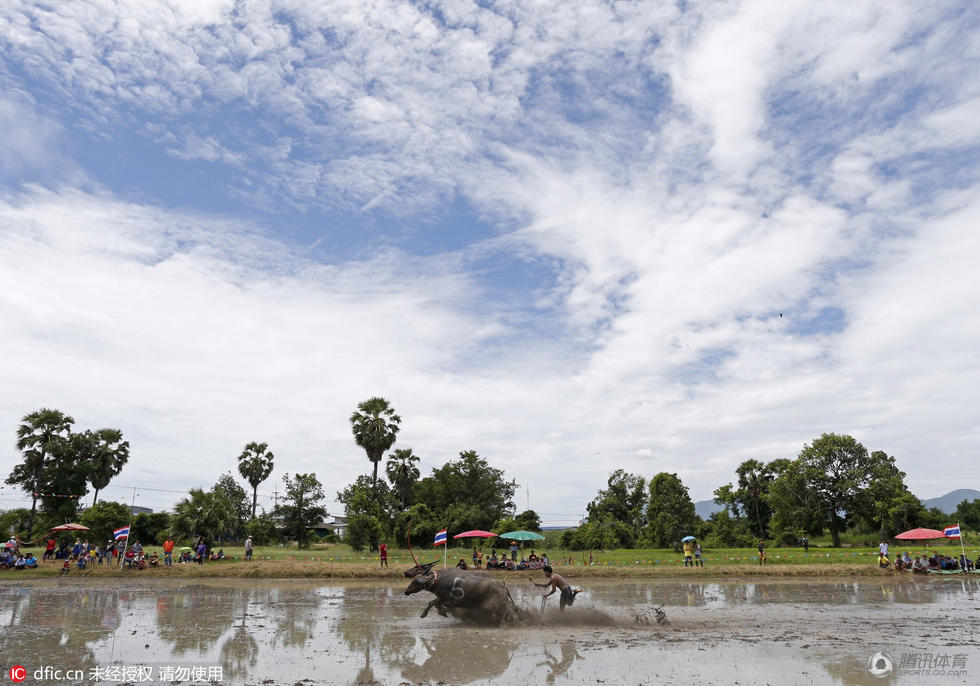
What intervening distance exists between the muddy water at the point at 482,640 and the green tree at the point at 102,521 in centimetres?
2604

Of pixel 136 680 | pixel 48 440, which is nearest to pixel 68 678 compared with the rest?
pixel 136 680

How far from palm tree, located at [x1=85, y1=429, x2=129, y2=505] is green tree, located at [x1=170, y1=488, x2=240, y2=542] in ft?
87.9

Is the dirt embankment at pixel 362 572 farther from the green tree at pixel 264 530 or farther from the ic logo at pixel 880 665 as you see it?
the green tree at pixel 264 530

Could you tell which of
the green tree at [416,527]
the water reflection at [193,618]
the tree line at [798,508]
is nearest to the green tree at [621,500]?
the tree line at [798,508]

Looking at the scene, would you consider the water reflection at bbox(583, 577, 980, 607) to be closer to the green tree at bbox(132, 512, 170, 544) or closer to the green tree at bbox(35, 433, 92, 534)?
the green tree at bbox(132, 512, 170, 544)

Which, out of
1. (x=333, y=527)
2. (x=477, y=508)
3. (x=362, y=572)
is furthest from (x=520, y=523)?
(x=333, y=527)

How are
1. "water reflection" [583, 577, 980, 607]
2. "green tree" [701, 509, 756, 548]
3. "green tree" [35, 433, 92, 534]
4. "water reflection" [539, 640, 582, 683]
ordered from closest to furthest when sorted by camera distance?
1. "water reflection" [539, 640, 582, 683]
2. "water reflection" [583, 577, 980, 607]
3. "green tree" [701, 509, 756, 548]
4. "green tree" [35, 433, 92, 534]

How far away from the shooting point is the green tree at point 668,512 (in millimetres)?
53719

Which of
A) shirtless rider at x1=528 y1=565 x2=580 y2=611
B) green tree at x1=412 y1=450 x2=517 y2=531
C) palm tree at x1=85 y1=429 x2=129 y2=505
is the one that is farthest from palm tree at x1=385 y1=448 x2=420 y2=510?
shirtless rider at x1=528 y1=565 x2=580 y2=611

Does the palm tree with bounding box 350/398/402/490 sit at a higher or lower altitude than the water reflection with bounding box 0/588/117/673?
higher

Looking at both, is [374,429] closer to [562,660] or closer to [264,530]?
[264,530]

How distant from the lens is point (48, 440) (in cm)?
5878

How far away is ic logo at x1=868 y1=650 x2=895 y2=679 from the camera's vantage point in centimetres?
1191

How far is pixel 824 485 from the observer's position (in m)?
62.7
